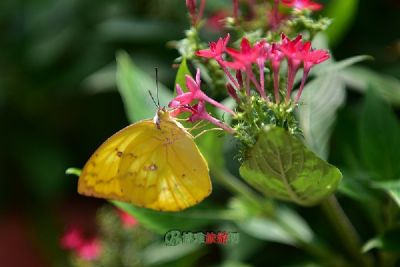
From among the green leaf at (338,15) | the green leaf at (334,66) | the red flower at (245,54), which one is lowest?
the green leaf at (338,15)

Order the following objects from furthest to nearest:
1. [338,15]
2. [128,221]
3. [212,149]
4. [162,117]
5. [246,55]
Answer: [128,221] → [338,15] → [212,149] → [162,117] → [246,55]

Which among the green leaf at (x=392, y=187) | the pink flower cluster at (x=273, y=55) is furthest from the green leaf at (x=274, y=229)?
the pink flower cluster at (x=273, y=55)

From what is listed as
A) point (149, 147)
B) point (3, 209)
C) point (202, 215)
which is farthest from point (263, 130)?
point (3, 209)

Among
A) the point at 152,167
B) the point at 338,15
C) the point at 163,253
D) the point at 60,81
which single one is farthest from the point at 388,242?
the point at 60,81

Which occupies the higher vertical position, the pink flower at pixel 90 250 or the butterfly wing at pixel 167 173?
the butterfly wing at pixel 167 173

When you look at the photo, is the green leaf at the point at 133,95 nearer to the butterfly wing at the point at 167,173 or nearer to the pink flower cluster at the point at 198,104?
the butterfly wing at the point at 167,173

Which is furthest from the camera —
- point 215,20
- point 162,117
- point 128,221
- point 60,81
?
point 60,81

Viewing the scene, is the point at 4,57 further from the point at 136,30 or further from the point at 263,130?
A: the point at 263,130

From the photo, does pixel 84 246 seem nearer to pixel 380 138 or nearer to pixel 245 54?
pixel 380 138
